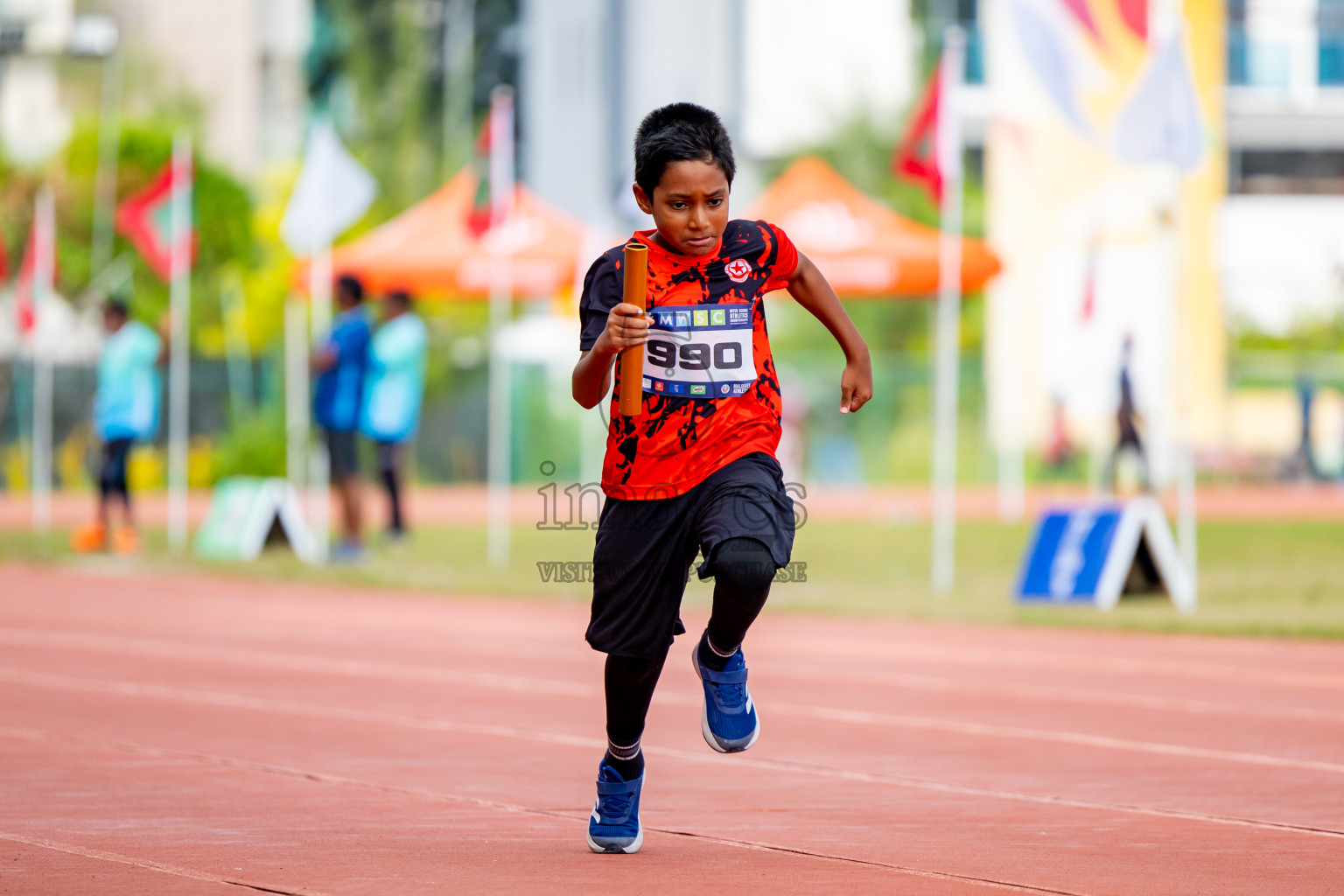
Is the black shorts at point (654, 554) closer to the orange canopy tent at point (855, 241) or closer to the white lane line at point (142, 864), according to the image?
the white lane line at point (142, 864)

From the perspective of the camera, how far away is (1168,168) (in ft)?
44.8

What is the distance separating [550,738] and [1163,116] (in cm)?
768

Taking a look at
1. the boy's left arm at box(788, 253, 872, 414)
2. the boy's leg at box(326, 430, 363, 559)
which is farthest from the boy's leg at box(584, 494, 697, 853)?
the boy's leg at box(326, 430, 363, 559)

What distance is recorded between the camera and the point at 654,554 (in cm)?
488

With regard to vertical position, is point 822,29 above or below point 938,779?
above

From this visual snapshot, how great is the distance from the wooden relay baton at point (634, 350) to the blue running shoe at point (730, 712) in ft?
2.44

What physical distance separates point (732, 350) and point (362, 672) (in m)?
5.21

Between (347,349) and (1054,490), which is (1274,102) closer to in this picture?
(1054,490)

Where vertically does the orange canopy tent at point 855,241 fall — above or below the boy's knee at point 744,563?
above

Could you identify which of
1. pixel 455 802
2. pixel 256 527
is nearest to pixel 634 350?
pixel 455 802

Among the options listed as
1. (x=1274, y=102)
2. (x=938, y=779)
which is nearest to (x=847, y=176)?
(x=1274, y=102)

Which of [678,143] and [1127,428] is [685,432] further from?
[1127,428]

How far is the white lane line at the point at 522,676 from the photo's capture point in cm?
853

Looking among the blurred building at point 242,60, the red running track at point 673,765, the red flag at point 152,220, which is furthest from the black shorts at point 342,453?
the blurred building at point 242,60
